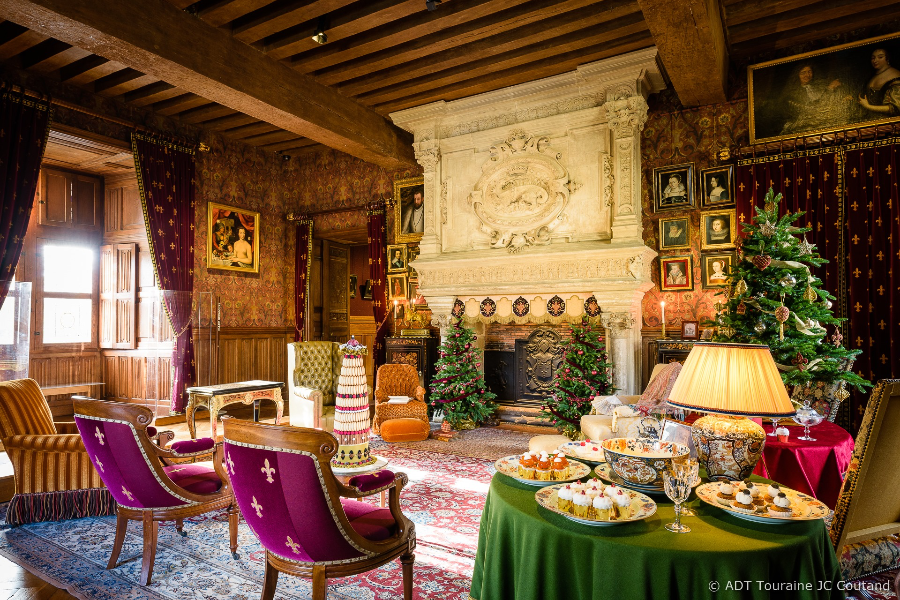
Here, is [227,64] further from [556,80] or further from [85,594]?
[85,594]

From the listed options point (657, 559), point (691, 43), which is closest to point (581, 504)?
point (657, 559)

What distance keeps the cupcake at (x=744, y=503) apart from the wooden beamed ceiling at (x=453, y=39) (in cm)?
378

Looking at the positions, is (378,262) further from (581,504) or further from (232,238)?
(581,504)

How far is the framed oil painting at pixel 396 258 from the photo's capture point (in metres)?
8.48

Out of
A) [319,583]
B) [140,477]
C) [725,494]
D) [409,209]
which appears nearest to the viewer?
[725,494]

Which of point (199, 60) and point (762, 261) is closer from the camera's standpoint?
point (762, 261)

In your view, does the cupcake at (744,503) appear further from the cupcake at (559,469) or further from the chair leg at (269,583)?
the chair leg at (269,583)

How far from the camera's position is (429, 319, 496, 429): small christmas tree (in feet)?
22.5

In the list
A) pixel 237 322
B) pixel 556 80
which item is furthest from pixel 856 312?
pixel 237 322

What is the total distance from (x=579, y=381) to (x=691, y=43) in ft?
12.0

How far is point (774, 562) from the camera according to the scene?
5.06 ft

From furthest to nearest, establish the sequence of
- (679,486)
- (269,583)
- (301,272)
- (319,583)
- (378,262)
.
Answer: (301,272), (378,262), (269,583), (319,583), (679,486)

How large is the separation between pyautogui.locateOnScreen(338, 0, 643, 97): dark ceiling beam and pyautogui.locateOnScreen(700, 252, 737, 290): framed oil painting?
2.80 meters

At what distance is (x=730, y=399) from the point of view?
1.97 m
